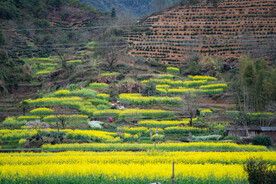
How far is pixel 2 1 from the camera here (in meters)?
62.1

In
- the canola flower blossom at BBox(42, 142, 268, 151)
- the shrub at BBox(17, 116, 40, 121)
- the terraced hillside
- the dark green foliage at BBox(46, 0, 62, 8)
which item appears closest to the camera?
the canola flower blossom at BBox(42, 142, 268, 151)

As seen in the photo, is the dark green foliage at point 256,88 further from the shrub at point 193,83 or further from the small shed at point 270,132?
the shrub at point 193,83

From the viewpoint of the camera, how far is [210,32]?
5269cm

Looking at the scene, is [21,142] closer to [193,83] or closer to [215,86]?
[193,83]

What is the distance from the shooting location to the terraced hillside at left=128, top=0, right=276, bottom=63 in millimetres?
47375

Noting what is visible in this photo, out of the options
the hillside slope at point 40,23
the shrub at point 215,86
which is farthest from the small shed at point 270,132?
the hillside slope at point 40,23

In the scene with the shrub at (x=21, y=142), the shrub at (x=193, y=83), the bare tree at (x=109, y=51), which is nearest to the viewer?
the shrub at (x=21, y=142)

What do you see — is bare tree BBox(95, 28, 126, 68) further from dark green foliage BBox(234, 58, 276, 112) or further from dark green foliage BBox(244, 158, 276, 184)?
dark green foliage BBox(244, 158, 276, 184)

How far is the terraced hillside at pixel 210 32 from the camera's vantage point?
47.4 meters

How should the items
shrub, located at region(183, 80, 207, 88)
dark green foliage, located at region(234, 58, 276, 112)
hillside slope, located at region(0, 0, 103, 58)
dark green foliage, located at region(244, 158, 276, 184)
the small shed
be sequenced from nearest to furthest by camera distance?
dark green foliage, located at region(244, 158, 276, 184) → the small shed → dark green foliage, located at region(234, 58, 276, 112) → shrub, located at region(183, 80, 207, 88) → hillside slope, located at region(0, 0, 103, 58)

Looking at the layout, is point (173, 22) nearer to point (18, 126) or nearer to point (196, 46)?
point (196, 46)

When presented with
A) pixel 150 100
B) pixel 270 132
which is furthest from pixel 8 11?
pixel 270 132

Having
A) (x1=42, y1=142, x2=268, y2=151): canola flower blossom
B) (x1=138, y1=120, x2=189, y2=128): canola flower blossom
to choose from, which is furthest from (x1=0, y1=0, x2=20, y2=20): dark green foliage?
(x1=42, y1=142, x2=268, y2=151): canola flower blossom

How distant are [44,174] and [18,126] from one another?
13.9 metres
